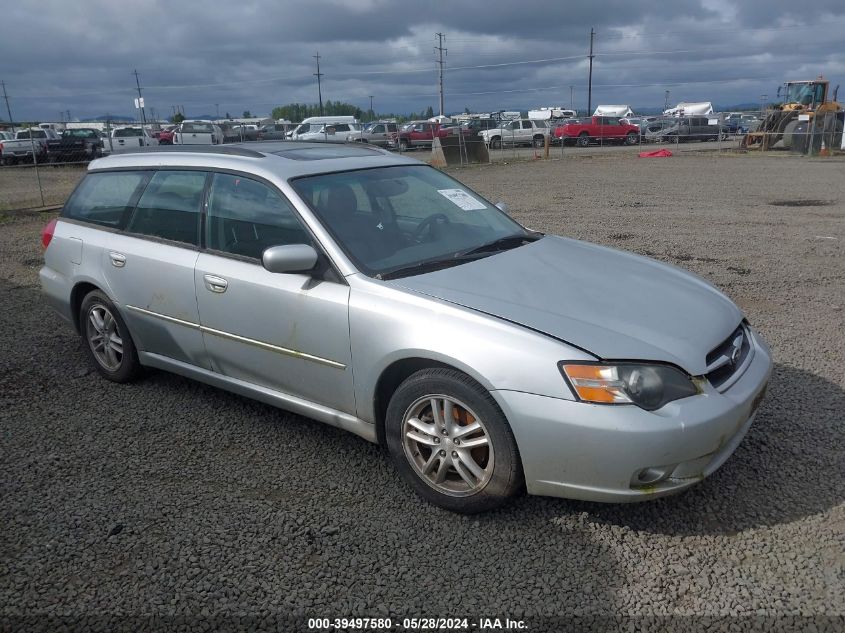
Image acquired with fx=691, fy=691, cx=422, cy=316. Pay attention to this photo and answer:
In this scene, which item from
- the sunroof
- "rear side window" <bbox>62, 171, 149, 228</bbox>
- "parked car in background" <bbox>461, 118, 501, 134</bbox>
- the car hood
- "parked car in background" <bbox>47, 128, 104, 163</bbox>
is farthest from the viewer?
"parked car in background" <bbox>461, 118, 501, 134</bbox>

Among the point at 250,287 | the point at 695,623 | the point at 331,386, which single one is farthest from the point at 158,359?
the point at 695,623

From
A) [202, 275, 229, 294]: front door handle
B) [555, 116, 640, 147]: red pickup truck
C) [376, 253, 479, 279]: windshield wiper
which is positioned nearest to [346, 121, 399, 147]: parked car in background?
[555, 116, 640, 147]: red pickup truck

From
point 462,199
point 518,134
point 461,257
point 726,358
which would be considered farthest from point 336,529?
point 518,134

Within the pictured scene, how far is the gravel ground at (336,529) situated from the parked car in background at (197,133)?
3094 cm

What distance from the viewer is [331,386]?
3.49m

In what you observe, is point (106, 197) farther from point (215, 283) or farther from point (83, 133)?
point (83, 133)

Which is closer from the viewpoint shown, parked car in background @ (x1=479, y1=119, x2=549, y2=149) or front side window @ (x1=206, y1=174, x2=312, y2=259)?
front side window @ (x1=206, y1=174, x2=312, y2=259)

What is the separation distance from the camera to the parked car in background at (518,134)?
125 feet

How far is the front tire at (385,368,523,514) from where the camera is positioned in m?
2.93

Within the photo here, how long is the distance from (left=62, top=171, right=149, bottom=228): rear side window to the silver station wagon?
0.06ft

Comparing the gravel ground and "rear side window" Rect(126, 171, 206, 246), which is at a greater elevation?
"rear side window" Rect(126, 171, 206, 246)

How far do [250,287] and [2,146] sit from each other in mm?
30896

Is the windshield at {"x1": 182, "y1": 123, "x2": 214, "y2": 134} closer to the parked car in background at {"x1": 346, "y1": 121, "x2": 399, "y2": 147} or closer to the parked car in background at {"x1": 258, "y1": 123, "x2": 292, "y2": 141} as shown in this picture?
the parked car in background at {"x1": 258, "y1": 123, "x2": 292, "y2": 141}

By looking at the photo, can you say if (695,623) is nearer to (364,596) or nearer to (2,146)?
(364,596)
